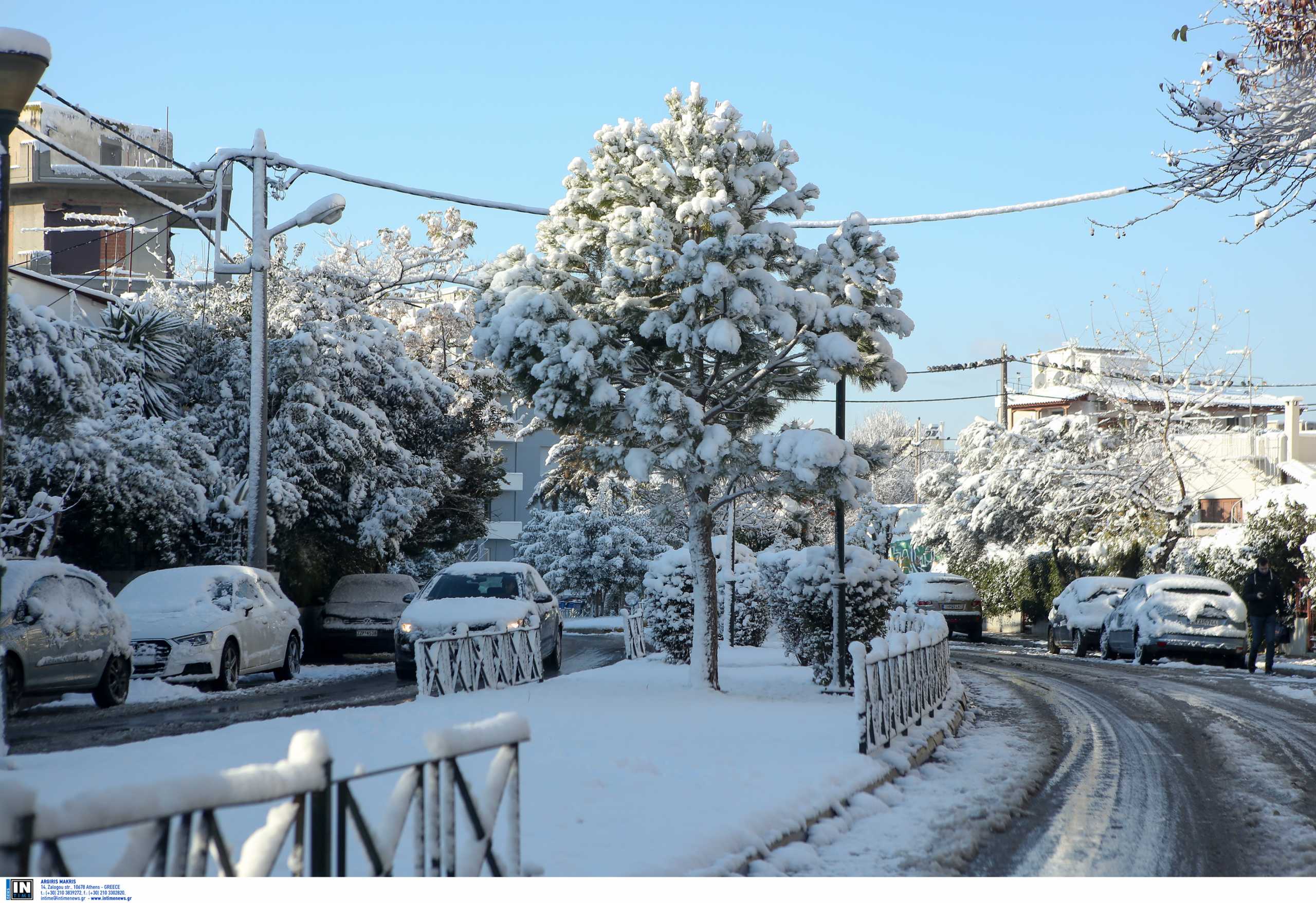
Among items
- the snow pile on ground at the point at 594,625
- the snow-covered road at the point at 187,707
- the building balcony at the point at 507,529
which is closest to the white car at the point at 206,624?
the snow-covered road at the point at 187,707

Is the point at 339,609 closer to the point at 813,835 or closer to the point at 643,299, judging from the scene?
the point at 643,299

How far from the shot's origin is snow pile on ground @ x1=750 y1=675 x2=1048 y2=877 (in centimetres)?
666

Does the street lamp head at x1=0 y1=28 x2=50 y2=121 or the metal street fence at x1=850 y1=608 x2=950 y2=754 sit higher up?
the street lamp head at x1=0 y1=28 x2=50 y2=121

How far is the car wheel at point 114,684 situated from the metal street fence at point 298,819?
11.1 meters

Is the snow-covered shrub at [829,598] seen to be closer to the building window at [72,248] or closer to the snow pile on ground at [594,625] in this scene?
the building window at [72,248]

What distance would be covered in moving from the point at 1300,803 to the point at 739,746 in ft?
13.0

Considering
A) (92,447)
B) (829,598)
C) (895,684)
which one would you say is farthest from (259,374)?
(895,684)

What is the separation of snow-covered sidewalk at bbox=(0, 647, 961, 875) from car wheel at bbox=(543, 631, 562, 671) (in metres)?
5.16

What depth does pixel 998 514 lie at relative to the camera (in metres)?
41.4

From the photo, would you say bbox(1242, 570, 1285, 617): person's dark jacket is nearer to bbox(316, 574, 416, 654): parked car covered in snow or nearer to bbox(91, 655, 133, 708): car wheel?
bbox(316, 574, 416, 654): parked car covered in snow

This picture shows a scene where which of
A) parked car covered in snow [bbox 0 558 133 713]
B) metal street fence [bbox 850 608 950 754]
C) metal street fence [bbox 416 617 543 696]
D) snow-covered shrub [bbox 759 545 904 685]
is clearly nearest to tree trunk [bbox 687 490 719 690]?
snow-covered shrub [bbox 759 545 904 685]

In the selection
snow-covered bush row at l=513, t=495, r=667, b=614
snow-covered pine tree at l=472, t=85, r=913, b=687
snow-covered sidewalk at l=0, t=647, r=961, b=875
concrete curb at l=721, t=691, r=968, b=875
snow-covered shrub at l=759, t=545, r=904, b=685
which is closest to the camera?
snow-covered sidewalk at l=0, t=647, r=961, b=875

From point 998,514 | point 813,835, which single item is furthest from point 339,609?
point 998,514

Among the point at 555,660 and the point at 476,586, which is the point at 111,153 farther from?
the point at 555,660
